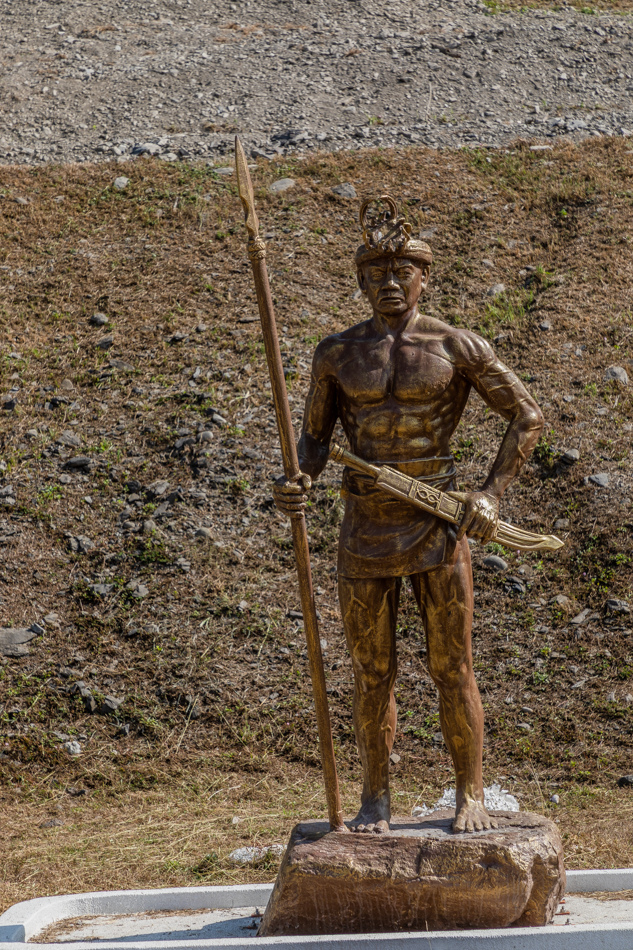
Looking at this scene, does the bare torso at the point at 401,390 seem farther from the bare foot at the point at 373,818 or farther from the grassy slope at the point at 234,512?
the grassy slope at the point at 234,512

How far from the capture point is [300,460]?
5.21 m

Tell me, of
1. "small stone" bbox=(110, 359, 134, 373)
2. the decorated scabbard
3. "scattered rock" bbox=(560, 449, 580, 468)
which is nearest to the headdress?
the decorated scabbard

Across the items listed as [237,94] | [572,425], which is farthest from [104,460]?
[237,94]

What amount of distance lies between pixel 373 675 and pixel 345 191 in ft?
33.4

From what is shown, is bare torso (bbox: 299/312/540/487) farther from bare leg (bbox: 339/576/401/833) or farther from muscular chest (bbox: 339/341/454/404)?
bare leg (bbox: 339/576/401/833)

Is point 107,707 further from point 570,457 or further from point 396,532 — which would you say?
point 570,457

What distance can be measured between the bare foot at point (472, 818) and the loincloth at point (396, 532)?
1090mm

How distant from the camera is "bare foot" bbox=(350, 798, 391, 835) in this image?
4.89 m

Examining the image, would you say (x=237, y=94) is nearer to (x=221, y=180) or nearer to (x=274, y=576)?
(x=221, y=180)

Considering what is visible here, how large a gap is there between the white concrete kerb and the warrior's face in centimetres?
270

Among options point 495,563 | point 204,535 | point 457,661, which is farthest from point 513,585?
point 457,661

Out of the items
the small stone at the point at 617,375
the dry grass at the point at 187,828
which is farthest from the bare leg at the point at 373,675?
the small stone at the point at 617,375

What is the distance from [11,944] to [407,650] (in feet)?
15.9

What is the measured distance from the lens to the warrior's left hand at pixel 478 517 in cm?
476
